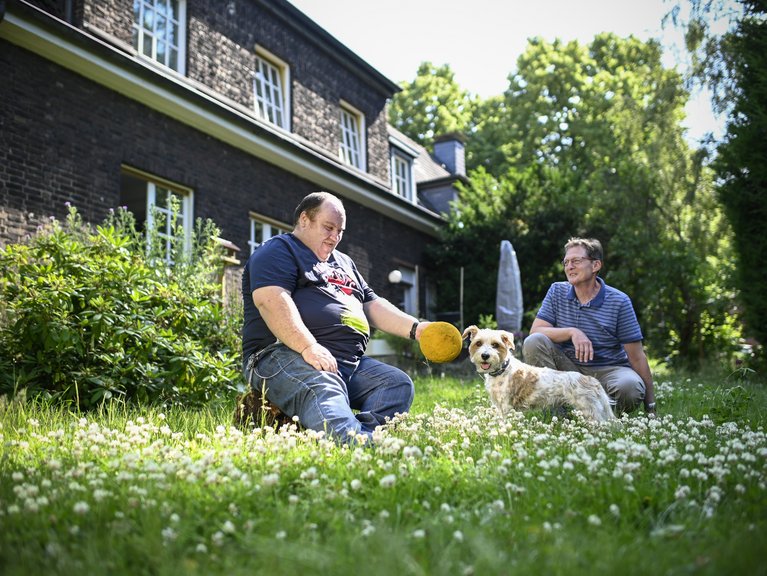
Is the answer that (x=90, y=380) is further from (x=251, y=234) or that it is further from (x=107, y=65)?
(x=251, y=234)

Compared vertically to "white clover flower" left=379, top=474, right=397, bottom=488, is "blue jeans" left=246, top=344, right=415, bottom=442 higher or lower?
higher

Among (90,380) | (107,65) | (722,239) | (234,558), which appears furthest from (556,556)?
(722,239)

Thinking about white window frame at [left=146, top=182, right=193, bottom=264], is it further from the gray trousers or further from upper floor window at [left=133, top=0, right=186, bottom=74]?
the gray trousers

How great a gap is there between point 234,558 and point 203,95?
9648 mm

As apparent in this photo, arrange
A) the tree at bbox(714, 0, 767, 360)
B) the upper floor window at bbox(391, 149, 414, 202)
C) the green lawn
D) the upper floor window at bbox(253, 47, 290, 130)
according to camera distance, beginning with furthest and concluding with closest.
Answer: the upper floor window at bbox(391, 149, 414, 202), the upper floor window at bbox(253, 47, 290, 130), the tree at bbox(714, 0, 767, 360), the green lawn

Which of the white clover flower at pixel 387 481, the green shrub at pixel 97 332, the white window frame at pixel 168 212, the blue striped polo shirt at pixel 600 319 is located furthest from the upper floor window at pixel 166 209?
the white clover flower at pixel 387 481

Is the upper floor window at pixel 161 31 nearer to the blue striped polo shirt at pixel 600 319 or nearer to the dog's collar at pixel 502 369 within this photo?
the blue striped polo shirt at pixel 600 319

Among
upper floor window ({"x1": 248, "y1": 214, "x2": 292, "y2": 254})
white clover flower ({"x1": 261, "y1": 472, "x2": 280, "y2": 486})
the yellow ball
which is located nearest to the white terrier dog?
the yellow ball

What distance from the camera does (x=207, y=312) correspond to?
6430 mm

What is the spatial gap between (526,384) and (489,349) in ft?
1.28

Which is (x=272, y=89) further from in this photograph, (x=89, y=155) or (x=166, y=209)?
(x=89, y=155)

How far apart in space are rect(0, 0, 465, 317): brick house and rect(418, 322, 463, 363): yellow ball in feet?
16.9

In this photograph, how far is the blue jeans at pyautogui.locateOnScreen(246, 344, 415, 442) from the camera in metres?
3.83

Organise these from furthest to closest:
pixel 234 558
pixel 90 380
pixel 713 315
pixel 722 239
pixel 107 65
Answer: pixel 722 239 → pixel 713 315 → pixel 107 65 → pixel 90 380 → pixel 234 558
